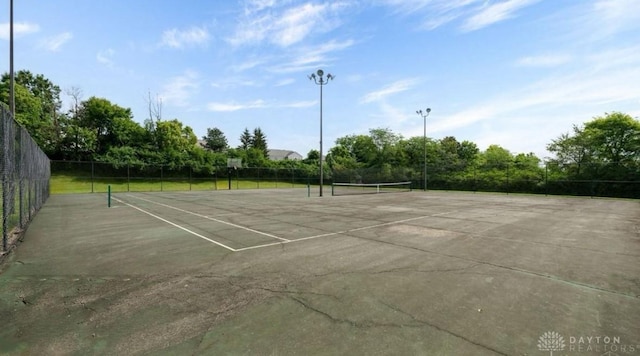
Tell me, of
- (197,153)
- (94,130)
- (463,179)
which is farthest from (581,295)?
(94,130)

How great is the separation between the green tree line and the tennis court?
82.8 ft

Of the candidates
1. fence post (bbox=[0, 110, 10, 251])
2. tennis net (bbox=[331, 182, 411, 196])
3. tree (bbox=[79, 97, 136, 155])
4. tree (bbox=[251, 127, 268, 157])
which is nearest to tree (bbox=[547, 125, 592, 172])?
tennis net (bbox=[331, 182, 411, 196])

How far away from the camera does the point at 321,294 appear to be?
13.0 ft

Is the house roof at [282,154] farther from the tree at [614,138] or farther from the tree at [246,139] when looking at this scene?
the tree at [614,138]

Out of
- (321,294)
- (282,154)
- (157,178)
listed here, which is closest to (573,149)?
(321,294)

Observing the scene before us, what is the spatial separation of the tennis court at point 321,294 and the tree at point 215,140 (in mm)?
79089

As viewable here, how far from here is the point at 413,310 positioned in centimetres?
348

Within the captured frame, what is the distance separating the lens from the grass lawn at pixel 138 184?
30.9m

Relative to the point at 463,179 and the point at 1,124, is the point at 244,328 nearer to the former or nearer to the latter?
the point at 1,124

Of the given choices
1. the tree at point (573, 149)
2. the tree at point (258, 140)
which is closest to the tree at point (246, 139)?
the tree at point (258, 140)

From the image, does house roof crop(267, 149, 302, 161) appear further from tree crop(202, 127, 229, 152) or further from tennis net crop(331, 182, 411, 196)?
tennis net crop(331, 182, 411, 196)

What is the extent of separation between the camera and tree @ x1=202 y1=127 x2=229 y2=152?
8331cm

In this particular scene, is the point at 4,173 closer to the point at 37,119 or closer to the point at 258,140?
the point at 37,119

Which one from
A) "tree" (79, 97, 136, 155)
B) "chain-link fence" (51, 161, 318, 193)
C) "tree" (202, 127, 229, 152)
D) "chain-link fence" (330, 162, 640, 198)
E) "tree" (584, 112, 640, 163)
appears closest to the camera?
"chain-link fence" (330, 162, 640, 198)
